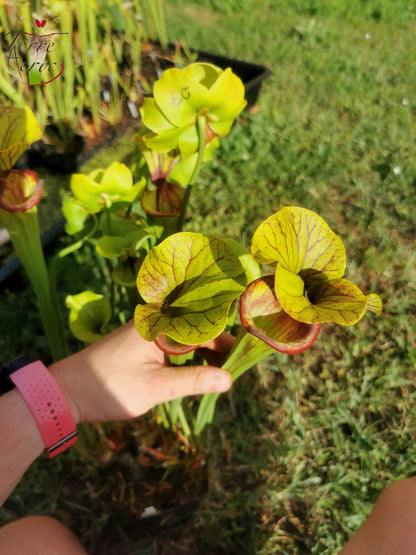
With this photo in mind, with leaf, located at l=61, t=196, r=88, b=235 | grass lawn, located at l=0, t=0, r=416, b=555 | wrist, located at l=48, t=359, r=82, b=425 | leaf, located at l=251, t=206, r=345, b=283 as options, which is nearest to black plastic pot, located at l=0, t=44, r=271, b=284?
grass lawn, located at l=0, t=0, r=416, b=555

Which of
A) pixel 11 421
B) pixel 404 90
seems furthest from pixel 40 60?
pixel 404 90

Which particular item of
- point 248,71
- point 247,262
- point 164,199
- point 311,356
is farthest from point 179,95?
point 248,71

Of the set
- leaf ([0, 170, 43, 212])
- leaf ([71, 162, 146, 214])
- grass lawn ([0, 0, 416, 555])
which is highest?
leaf ([0, 170, 43, 212])

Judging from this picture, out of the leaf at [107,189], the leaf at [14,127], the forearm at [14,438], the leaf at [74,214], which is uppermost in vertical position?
the leaf at [14,127]

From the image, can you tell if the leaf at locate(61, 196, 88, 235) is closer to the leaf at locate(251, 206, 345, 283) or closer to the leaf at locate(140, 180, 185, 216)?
the leaf at locate(140, 180, 185, 216)

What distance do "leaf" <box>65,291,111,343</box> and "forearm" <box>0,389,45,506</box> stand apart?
0.65 ft

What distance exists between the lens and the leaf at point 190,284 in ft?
2.13

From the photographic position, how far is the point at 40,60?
3.13 ft

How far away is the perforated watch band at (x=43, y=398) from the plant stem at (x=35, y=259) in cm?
15

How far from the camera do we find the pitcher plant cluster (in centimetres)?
64

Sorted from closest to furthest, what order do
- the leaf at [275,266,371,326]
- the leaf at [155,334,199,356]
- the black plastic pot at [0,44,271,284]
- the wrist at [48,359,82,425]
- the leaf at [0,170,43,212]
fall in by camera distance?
the leaf at [275,266,371,326], the leaf at [155,334,199,356], the leaf at [0,170,43,212], the wrist at [48,359,82,425], the black plastic pot at [0,44,271,284]

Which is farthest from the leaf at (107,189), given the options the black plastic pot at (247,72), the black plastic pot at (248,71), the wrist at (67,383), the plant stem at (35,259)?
the black plastic pot at (248,71)

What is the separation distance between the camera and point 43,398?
2.94ft

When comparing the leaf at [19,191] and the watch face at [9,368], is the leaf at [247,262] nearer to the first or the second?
the leaf at [19,191]
